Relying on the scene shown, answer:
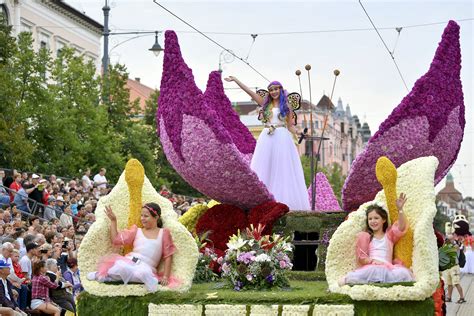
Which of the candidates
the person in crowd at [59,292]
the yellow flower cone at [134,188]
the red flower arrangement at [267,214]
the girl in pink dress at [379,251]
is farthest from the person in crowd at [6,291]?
the girl in pink dress at [379,251]

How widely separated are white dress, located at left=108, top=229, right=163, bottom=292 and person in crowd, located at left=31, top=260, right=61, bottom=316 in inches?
129

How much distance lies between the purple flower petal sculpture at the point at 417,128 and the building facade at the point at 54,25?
3194cm

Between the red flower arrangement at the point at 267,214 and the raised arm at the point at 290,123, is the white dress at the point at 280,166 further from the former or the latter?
the red flower arrangement at the point at 267,214

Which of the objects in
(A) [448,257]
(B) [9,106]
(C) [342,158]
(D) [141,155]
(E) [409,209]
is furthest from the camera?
(C) [342,158]

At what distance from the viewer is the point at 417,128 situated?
13062mm

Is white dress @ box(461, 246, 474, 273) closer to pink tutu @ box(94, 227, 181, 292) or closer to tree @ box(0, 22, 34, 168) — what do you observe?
tree @ box(0, 22, 34, 168)

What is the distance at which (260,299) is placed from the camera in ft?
35.1

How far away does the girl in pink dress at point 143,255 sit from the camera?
11.0 meters

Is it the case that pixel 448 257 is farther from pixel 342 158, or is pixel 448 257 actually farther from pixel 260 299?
pixel 342 158

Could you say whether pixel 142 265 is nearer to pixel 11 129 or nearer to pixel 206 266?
pixel 206 266

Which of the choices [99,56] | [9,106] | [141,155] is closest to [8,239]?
[9,106]

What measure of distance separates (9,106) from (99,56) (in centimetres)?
3098

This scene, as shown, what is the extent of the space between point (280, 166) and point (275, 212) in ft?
3.65

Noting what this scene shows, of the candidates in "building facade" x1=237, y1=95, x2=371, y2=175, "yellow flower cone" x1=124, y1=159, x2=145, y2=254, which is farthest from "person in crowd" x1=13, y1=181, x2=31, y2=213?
"building facade" x1=237, y1=95, x2=371, y2=175
